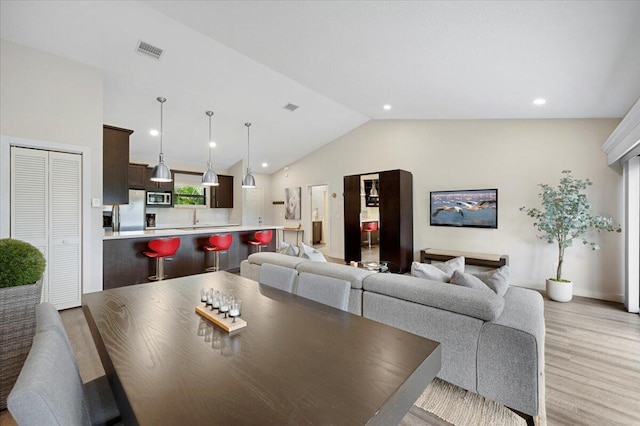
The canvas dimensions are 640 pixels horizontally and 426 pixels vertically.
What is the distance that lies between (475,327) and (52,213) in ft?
15.4

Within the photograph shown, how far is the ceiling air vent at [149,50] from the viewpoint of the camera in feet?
11.4

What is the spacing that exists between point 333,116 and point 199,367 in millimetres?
5795

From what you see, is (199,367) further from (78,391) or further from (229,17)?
(229,17)

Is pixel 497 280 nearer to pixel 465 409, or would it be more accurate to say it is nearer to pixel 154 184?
pixel 465 409

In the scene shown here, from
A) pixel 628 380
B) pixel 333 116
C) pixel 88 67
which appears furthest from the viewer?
pixel 333 116

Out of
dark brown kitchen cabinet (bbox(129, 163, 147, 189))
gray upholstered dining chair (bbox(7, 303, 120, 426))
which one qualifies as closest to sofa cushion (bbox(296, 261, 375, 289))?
gray upholstered dining chair (bbox(7, 303, 120, 426))

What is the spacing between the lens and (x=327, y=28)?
112 inches

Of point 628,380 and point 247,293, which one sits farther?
point 628,380

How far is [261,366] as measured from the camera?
Result: 102 cm

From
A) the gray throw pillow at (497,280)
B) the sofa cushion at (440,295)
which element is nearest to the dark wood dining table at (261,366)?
the sofa cushion at (440,295)

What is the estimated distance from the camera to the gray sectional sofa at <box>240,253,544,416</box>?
165cm

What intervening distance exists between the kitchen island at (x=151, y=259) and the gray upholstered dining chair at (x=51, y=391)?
11.7 ft

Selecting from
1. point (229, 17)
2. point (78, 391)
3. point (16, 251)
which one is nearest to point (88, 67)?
point (229, 17)

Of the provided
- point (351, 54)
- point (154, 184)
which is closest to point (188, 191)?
point (154, 184)
